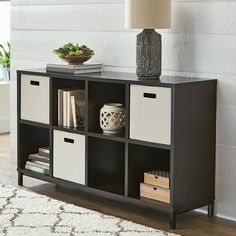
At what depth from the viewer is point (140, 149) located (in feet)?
12.1


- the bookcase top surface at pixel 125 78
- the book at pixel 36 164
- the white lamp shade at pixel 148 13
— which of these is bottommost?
the book at pixel 36 164

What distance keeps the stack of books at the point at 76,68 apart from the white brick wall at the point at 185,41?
180 mm

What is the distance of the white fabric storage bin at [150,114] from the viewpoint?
338 centimetres

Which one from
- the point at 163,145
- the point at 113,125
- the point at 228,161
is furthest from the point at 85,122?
the point at 228,161

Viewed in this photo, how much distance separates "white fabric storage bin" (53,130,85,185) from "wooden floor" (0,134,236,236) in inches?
5.4

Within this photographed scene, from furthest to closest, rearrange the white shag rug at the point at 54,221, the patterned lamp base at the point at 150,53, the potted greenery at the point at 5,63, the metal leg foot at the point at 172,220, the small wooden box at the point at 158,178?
the potted greenery at the point at 5,63, the patterned lamp base at the point at 150,53, the small wooden box at the point at 158,178, the metal leg foot at the point at 172,220, the white shag rug at the point at 54,221

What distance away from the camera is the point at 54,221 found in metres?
3.47

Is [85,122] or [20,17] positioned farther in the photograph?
[20,17]

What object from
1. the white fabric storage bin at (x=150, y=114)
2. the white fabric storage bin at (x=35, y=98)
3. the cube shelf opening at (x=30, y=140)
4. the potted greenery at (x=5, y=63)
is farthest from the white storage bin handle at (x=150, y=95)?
the potted greenery at (x=5, y=63)

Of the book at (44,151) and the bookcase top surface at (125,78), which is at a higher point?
the bookcase top surface at (125,78)

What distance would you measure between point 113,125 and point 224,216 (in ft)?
2.70

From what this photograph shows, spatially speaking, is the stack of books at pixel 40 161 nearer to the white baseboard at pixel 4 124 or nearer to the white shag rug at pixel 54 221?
the white shag rug at pixel 54 221

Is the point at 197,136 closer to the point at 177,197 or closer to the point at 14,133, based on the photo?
the point at 177,197

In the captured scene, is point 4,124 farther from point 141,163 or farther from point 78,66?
point 141,163
